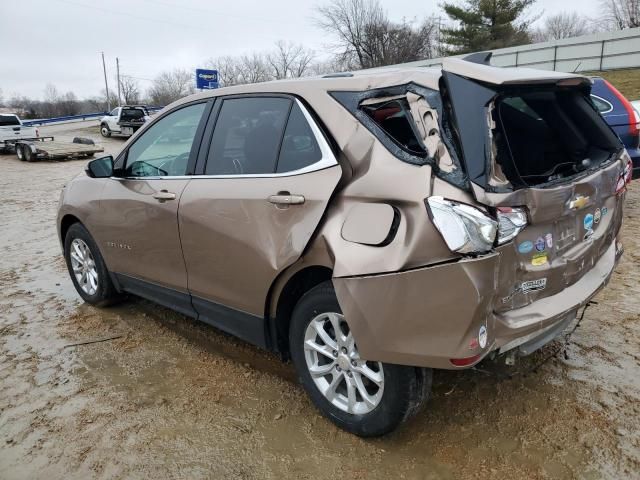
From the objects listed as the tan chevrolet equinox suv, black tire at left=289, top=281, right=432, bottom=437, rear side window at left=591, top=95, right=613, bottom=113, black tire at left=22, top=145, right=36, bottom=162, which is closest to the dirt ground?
black tire at left=289, top=281, right=432, bottom=437

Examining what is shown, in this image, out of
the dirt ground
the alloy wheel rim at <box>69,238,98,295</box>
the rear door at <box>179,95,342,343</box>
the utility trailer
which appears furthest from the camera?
the utility trailer

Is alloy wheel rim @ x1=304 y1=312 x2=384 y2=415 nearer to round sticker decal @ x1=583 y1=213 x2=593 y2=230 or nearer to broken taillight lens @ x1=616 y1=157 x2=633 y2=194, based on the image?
round sticker decal @ x1=583 y1=213 x2=593 y2=230

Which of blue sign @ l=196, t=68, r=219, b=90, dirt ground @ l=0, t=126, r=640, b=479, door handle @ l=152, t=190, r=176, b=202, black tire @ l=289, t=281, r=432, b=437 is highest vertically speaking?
blue sign @ l=196, t=68, r=219, b=90

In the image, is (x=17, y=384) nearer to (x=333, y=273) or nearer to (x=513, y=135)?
(x=333, y=273)

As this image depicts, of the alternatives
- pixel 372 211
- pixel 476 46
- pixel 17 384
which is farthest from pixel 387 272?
pixel 476 46

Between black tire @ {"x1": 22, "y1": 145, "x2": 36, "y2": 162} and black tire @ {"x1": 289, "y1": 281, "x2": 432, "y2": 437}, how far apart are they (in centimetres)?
2070

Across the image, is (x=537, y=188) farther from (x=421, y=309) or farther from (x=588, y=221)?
(x=421, y=309)

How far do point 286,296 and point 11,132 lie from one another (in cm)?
2397

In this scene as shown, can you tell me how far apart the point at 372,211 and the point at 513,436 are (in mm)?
1413

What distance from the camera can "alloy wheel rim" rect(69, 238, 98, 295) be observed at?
456 centimetres

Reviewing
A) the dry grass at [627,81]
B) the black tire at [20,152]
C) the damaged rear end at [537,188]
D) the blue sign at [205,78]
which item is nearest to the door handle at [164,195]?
the damaged rear end at [537,188]

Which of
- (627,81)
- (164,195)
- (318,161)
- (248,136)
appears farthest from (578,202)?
(627,81)

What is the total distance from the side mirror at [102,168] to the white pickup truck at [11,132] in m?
21.7

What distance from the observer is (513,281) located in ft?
7.17
